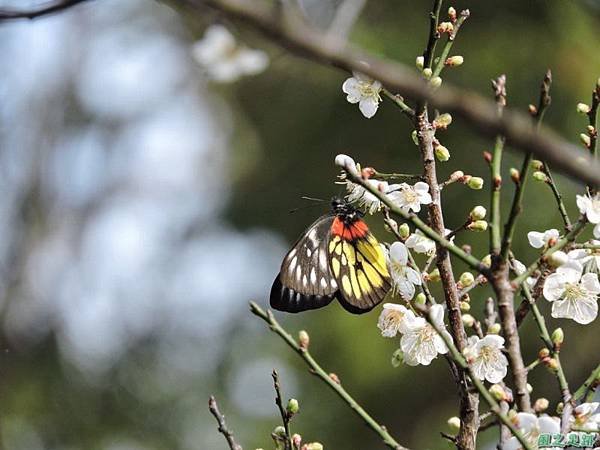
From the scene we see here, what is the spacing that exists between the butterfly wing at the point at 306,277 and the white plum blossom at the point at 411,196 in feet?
1.04

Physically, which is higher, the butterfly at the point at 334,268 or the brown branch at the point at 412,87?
the brown branch at the point at 412,87

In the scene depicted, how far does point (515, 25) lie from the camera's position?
479 centimetres

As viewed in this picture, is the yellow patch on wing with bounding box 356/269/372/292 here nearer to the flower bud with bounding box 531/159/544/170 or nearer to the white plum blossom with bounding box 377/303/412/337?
the white plum blossom with bounding box 377/303/412/337

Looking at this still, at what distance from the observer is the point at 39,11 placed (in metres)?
0.61

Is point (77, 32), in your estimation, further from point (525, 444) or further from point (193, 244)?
point (525, 444)

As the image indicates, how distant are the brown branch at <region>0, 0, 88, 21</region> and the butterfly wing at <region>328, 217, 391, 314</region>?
708 mm

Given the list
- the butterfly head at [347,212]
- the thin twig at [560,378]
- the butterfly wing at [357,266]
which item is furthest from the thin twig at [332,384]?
the butterfly head at [347,212]

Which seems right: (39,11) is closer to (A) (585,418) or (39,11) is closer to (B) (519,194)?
(B) (519,194)

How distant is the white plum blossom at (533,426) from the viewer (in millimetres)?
870

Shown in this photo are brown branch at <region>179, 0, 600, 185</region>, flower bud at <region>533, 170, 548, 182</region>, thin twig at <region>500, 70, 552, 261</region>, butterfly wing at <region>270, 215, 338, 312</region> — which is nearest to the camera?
brown branch at <region>179, 0, 600, 185</region>

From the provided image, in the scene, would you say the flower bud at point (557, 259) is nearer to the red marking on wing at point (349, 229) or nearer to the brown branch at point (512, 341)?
the brown branch at point (512, 341)

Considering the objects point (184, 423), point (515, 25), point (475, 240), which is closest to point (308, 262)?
point (475, 240)

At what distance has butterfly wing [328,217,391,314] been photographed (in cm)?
132

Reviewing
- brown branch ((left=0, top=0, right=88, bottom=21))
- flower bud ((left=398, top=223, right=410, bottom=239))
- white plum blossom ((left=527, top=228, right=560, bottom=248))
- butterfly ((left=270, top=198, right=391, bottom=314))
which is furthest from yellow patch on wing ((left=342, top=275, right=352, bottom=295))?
brown branch ((left=0, top=0, right=88, bottom=21))
